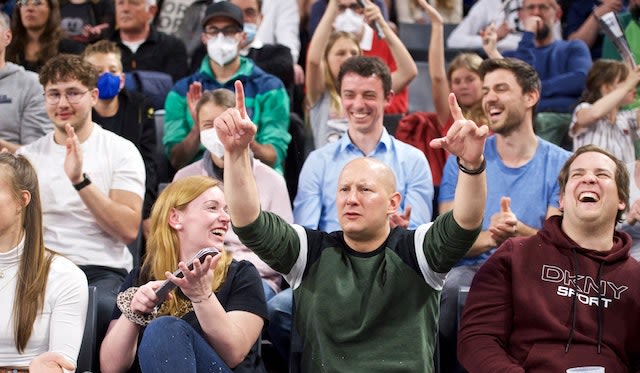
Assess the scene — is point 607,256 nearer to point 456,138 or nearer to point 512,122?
point 456,138

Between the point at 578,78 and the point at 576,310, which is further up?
the point at 578,78

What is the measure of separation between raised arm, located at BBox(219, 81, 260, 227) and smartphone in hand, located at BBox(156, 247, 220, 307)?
17 centimetres

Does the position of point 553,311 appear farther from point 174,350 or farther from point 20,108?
point 20,108

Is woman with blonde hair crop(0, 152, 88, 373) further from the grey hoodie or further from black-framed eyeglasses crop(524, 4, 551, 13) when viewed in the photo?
black-framed eyeglasses crop(524, 4, 551, 13)

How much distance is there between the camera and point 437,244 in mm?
3652

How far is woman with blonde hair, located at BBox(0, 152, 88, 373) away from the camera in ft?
12.3

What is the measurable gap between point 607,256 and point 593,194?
0.73 feet

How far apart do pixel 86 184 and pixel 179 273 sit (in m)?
1.20

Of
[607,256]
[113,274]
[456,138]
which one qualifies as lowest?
[113,274]

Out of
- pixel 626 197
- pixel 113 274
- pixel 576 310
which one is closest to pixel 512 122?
pixel 626 197

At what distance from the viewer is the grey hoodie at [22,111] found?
5562 mm

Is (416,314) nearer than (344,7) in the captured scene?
Yes

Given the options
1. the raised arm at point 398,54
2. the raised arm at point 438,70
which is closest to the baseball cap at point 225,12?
the raised arm at point 398,54

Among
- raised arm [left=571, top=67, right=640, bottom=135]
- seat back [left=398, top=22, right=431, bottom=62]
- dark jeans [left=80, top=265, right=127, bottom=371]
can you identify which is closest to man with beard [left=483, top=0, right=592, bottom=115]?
raised arm [left=571, top=67, right=640, bottom=135]
